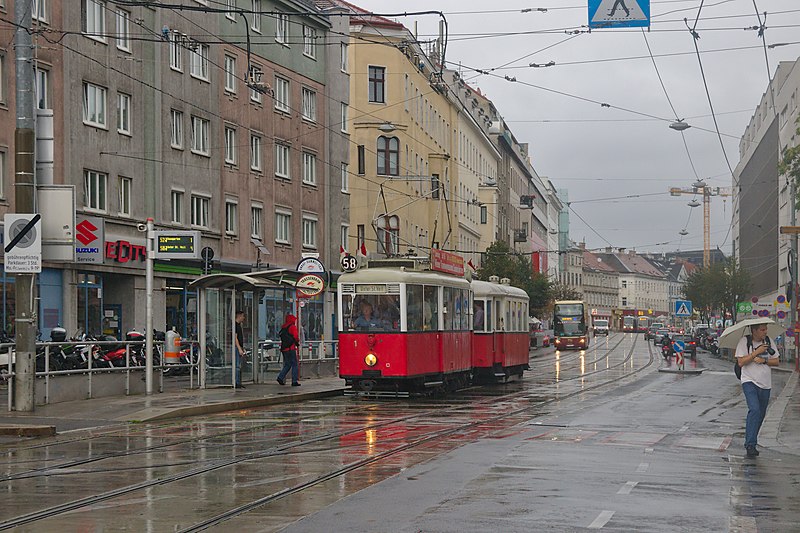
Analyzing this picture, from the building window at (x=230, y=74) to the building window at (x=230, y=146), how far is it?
1463 mm

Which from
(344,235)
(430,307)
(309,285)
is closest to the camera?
(430,307)

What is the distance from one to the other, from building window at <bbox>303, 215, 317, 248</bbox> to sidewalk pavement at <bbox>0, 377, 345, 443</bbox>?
1002 inches

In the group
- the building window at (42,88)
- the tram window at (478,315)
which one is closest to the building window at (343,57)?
the building window at (42,88)

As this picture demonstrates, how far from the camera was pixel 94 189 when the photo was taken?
129 feet

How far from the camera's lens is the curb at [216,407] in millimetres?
20797

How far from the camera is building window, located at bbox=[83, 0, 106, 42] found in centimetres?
3900

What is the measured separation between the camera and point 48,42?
1444 inches

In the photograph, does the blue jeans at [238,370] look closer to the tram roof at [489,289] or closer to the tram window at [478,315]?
the tram window at [478,315]

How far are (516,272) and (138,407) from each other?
206 ft

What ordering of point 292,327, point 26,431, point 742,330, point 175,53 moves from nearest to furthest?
point 742,330, point 26,431, point 292,327, point 175,53

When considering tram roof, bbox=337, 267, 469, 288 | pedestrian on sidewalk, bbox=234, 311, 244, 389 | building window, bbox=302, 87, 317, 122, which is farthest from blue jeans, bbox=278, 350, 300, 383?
building window, bbox=302, 87, 317, 122

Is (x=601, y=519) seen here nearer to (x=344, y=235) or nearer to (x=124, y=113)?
(x=124, y=113)

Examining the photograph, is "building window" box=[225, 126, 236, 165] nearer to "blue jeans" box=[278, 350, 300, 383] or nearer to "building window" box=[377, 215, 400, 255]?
"building window" box=[377, 215, 400, 255]

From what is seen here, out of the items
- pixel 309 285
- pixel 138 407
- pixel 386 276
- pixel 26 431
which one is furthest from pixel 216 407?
pixel 309 285
